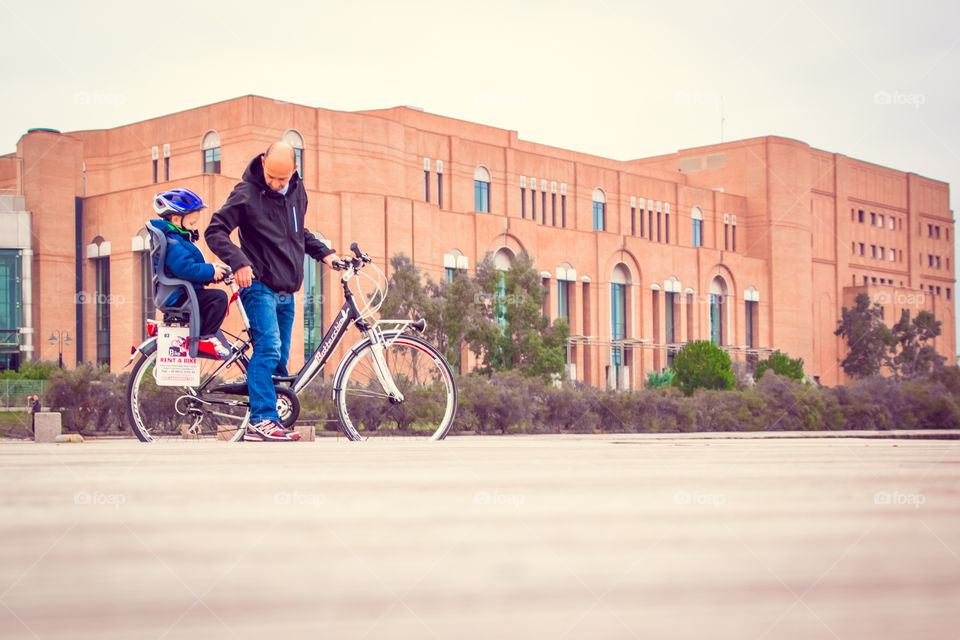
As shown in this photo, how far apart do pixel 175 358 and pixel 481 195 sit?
4893cm

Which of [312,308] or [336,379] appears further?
[312,308]

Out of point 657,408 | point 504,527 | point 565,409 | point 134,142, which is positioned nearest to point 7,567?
point 504,527

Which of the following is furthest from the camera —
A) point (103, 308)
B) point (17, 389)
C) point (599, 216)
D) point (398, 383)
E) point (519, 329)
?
point (599, 216)

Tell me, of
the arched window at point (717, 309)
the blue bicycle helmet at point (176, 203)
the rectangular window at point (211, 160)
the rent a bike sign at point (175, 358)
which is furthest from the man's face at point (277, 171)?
the arched window at point (717, 309)

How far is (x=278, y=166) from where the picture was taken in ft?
18.9

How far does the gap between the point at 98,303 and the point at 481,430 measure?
1124 inches

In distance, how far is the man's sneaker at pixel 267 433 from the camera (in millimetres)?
5512

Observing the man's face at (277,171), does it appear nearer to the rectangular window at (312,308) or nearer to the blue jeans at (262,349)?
the blue jeans at (262,349)

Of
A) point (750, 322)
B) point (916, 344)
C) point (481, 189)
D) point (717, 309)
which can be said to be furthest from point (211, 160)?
point (916, 344)

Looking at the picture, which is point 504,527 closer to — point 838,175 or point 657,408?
point 657,408

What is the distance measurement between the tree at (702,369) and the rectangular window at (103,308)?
86.3 ft

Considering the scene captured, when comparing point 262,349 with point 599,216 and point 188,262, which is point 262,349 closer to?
point 188,262

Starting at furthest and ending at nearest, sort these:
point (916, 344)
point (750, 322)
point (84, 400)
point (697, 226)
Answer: point (916, 344), point (750, 322), point (697, 226), point (84, 400)

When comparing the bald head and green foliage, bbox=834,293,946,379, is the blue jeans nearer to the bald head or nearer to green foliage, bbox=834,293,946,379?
the bald head
